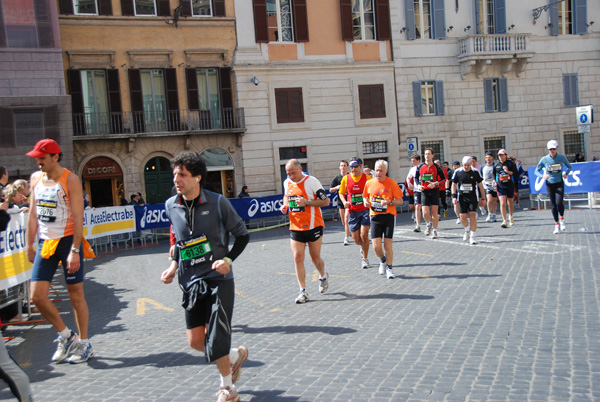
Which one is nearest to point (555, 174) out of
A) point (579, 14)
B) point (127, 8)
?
point (127, 8)

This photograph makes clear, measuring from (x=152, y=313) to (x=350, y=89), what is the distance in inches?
919

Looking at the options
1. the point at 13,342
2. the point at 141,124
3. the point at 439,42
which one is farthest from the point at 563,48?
the point at 13,342

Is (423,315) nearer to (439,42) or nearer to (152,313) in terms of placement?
(152,313)

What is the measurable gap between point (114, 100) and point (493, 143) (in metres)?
19.2

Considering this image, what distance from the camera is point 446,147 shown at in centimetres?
3116

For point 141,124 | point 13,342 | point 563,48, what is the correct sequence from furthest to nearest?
point 563,48, point 141,124, point 13,342

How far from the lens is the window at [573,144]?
108ft

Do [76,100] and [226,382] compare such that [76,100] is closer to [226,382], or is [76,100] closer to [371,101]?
[371,101]

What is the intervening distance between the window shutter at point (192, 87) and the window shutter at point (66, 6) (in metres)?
5.49

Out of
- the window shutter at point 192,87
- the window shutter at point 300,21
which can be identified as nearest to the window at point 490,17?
the window shutter at point 300,21

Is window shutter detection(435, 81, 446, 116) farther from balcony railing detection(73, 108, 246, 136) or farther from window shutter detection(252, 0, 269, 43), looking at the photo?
balcony railing detection(73, 108, 246, 136)

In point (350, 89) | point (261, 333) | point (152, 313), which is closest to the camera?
point (261, 333)

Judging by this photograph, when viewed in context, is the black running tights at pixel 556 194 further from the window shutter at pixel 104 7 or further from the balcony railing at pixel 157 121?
the window shutter at pixel 104 7

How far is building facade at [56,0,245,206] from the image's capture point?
87.0ft
